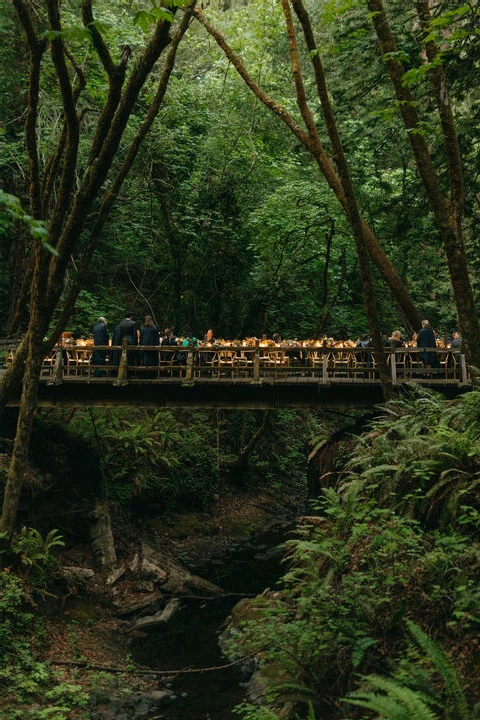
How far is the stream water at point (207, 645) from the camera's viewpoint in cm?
1162

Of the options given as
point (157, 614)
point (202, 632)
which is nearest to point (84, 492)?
point (157, 614)

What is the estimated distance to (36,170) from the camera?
40.9 feet

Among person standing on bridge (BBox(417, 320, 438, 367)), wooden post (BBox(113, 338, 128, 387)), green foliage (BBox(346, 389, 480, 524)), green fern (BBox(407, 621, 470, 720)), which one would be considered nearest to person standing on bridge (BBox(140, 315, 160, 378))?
wooden post (BBox(113, 338, 128, 387))

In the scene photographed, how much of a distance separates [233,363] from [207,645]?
9.28 m

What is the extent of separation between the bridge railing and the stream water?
5630mm

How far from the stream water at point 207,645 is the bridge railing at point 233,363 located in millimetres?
5630

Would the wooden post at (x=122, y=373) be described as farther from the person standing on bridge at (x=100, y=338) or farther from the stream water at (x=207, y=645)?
the stream water at (x=207, y=645)

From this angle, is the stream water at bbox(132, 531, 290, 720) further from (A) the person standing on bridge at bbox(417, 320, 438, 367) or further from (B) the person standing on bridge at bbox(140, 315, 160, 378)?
(A) the person standing on bridge at bbox(417, 320, 438, 367)

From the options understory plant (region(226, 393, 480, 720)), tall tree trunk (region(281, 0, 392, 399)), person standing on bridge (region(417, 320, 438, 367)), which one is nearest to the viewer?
understory plant (region(226, 393, 480, 720))

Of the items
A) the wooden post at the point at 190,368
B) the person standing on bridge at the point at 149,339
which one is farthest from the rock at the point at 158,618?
the person standing on bridge at the point at 149,339

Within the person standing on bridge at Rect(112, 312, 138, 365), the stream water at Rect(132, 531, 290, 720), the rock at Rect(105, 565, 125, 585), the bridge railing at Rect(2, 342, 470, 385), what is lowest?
the stream water at Rect(132, 531, 290, 720)

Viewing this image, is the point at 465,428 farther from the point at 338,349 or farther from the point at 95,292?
the point at 95,292

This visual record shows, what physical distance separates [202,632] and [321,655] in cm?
768

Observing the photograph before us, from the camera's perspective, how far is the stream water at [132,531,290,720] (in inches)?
458
